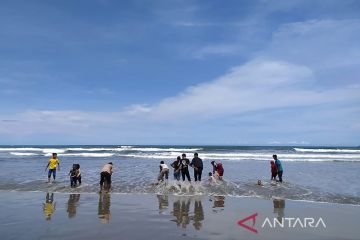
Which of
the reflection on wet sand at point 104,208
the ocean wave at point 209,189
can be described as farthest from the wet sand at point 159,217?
the ocean wave at point 209,189

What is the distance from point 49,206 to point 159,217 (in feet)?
13.9

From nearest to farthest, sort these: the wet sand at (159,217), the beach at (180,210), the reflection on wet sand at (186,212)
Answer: the wet sand at (159,217) < the beach at (180,210) < the reflection on wet sand at (186,212)

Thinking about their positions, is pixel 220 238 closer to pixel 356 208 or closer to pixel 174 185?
pixel 356 208

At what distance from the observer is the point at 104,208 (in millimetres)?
11164

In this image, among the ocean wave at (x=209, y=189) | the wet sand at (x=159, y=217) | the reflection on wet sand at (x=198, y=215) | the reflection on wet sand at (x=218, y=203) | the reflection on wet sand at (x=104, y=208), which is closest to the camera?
the wet sand at (x=159, y=217)

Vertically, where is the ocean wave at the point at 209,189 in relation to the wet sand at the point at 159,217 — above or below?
above

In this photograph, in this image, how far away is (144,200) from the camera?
1291 centimetres

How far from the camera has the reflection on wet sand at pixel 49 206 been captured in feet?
32.7

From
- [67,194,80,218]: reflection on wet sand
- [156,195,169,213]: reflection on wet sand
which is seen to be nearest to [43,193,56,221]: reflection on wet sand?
[67,194,80,218]: reflection on wet sand

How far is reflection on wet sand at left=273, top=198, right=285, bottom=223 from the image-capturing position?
10125 millimetres

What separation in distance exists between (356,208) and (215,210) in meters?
5.09

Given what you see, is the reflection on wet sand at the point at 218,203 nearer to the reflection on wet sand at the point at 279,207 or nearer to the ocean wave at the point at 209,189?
the ocean wave at the point at 209,189

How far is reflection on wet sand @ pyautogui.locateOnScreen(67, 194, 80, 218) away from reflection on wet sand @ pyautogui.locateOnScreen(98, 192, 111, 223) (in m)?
0.82

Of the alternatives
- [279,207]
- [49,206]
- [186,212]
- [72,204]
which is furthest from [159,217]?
[279,207]
